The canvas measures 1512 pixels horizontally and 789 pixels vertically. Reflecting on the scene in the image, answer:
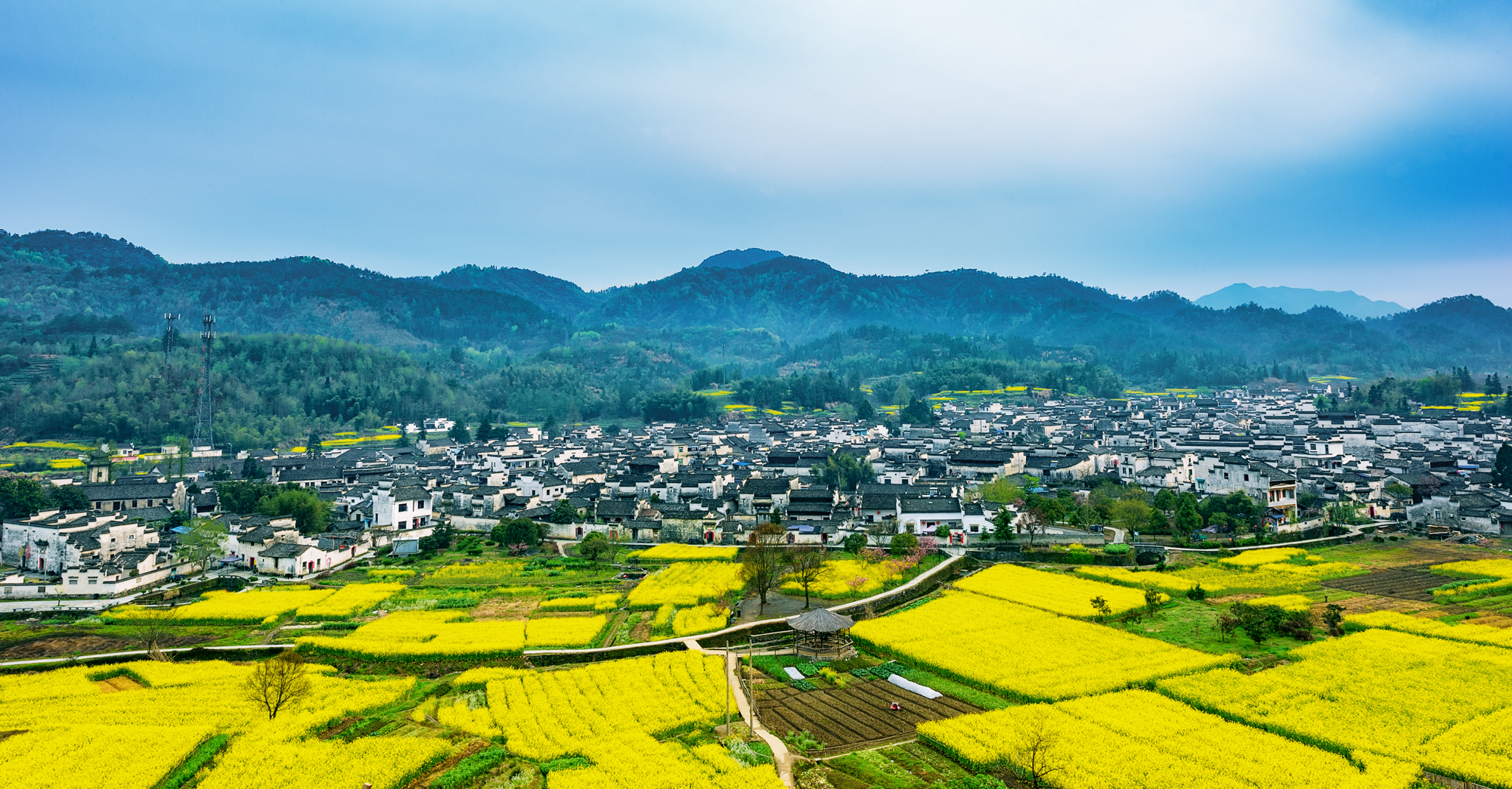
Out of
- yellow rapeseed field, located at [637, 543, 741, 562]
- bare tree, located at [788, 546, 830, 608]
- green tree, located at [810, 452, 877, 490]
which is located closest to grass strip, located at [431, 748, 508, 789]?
bare tree, located at [788, 546, 830, 608]

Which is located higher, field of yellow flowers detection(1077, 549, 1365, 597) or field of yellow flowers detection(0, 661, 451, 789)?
field of yellow flowers detection(1077, 549, 1365, 597)

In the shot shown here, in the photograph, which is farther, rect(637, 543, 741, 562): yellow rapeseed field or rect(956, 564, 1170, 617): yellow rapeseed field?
rect(637, 543, 741, 562): yellow rapeseed field

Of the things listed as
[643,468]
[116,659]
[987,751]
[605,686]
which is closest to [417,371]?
[643,468]

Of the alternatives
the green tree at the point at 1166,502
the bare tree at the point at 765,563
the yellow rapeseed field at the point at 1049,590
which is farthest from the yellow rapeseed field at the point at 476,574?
the green tree at the point at 1166,502

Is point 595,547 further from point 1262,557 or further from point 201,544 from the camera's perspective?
point 1262,557

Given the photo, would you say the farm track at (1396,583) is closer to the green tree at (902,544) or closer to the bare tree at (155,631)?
the green tree at (902,544)

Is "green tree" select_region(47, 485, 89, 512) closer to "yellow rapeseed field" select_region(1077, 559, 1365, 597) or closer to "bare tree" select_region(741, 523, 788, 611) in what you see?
"bare tree" select_region(741, 523, 788, 611)

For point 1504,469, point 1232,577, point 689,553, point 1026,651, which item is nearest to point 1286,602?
point 1232,577
